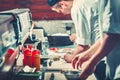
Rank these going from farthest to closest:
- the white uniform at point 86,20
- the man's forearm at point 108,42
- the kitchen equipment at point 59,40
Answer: the kitchen equipment at point 59,40 < the white uniform at point 86,20 < the man's forearm at point 108,42

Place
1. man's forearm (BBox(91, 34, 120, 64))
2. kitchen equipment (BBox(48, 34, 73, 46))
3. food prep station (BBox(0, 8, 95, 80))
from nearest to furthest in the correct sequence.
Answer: man's forearm (BBox(91, 34, 120, 64)), food prep station (BBox(0, 8, 95, 80)), kitchen equipment (BBox(48, 34, 73, 46))

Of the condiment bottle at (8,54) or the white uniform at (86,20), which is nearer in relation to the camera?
the condiment bottle at (8,54)

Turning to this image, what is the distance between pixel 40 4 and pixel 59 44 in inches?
43.8

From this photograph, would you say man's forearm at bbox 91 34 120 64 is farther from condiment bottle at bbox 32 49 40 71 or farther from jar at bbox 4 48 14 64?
condiment bottle at bbox 32 49 40 71

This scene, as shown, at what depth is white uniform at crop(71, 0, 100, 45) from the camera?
2.41m

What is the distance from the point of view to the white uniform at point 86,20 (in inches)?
94.9

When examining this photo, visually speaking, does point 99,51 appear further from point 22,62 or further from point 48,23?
point 48,23

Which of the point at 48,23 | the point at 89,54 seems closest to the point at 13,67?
the point at 89,54

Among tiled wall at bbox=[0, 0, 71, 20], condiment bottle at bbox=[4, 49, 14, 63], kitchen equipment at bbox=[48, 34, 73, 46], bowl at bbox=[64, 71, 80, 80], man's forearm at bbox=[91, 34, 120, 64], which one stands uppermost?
tiled wall at bbox=[0, 0, 71, 20]

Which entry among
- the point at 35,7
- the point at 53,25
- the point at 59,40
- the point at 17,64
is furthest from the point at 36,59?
the point at 35,7

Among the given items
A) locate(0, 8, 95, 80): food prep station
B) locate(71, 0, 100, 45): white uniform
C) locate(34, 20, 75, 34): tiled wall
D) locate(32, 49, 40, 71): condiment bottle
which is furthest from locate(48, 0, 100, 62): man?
locate(34, 20, 75, 34): tiled wall

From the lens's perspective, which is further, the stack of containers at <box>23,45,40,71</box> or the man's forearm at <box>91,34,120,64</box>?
the stack of containers at <box>23,45,40,71</box>

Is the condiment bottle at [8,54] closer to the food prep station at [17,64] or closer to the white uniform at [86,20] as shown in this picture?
the food prep station at [17,64]

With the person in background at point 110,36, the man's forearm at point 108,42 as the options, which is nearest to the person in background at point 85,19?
the person in background at point 110,36
